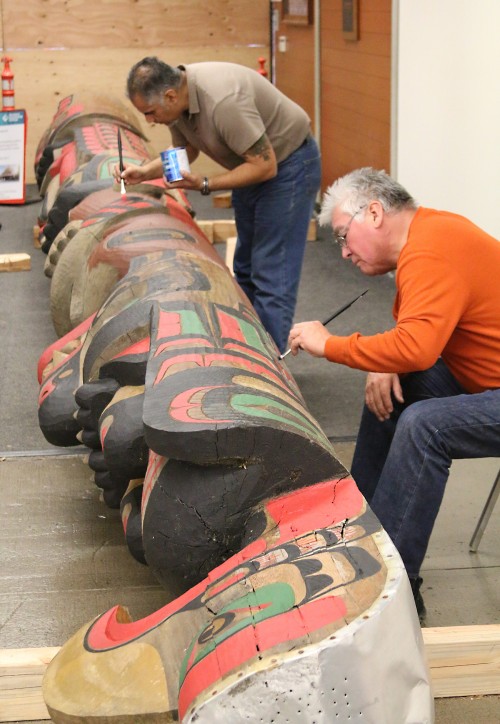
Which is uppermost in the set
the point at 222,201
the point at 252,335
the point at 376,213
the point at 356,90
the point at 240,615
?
the point at 376,213

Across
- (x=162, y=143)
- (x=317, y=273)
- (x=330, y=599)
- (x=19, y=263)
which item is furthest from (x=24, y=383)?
(x=162, y=143)

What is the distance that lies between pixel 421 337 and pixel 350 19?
4.43 m

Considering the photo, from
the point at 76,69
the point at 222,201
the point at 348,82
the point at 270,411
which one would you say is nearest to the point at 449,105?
the point at 348,82

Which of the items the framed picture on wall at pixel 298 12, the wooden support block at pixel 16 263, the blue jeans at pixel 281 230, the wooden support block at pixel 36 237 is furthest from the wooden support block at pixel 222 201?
the blue jeans at pixel 281 230

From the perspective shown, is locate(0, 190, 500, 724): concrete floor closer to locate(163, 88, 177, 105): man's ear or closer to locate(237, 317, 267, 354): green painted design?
locate(237, 317, 267, 354): green painted design

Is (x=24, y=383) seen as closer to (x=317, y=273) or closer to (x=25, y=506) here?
(x=25, y=506)

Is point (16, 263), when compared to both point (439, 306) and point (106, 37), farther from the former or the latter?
point (439, 306)

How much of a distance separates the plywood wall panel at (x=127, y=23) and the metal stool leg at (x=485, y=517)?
661 cm

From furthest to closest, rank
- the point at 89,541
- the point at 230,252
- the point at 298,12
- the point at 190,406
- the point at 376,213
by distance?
the point at 298,12 → the point at 230,252 → the point at 89,541 → the point at 376,213 → the point at 190,406

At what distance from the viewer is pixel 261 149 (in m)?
3.74

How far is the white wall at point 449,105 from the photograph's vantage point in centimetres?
460

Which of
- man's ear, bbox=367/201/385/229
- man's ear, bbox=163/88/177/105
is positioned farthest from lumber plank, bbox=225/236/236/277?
man's ear, bbox=367/201/385/229

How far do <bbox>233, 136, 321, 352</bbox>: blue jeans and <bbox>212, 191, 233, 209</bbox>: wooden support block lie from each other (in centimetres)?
353

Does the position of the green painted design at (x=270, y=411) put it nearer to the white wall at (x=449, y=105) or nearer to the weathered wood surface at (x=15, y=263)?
the white wall at (x=449, y=105)
